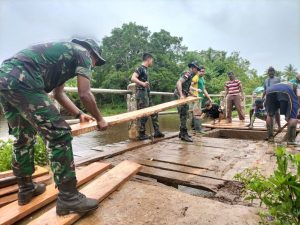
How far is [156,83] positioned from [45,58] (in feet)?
102

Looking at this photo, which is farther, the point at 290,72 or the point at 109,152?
the point at 290,72

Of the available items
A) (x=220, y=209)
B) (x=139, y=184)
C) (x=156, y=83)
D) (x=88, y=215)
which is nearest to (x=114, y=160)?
(x=139, y=184)

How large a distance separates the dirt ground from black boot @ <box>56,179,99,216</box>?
0.09 meters

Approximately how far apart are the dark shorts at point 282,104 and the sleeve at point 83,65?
4.19m

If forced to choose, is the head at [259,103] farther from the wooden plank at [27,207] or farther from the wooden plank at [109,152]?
the wooden plank at [27,207]

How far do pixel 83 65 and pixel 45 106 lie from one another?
1.43 ft

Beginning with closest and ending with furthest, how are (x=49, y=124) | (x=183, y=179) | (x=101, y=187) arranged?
(x=49, y=124) → (x=101, y=187) → (x=183, y=179)

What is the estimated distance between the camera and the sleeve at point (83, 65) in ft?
7.09

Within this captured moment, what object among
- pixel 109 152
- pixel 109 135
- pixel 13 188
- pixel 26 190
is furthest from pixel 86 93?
pixel 109 135

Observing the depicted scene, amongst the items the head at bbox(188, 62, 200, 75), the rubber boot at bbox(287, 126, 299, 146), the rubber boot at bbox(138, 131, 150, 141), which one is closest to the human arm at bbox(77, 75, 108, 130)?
Result: the rubber boot at bbox(138, 131, 150, 141)

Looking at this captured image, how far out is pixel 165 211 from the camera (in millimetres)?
2174

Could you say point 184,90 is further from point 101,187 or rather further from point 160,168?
point 101,187

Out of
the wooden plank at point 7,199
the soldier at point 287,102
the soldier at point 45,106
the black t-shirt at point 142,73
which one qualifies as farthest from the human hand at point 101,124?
the soldier at point 287,102

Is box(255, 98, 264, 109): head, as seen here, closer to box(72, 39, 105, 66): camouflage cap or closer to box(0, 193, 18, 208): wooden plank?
box(72, 39, 105, 66): camouflage cap
